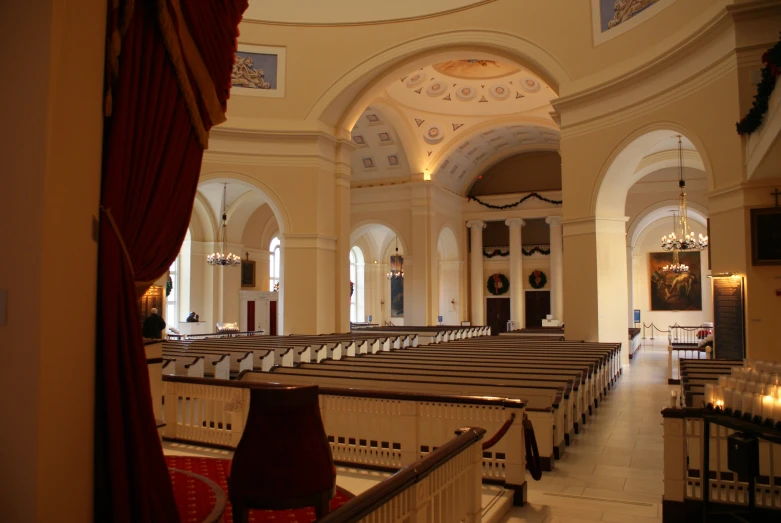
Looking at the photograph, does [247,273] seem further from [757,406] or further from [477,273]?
[757,406]

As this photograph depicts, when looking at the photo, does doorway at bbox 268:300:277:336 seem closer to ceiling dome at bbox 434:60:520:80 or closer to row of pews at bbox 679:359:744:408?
ceiling dome at bbox 434:60:520:80

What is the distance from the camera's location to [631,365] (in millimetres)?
15820

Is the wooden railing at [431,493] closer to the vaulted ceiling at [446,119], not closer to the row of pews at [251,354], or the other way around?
the row of pews at [251,354]

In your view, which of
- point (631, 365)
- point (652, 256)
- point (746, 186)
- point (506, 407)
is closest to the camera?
point (506, 407)

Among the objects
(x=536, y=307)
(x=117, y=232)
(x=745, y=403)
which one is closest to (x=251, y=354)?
(x=745, y=403)

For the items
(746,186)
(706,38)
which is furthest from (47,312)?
(706,38)

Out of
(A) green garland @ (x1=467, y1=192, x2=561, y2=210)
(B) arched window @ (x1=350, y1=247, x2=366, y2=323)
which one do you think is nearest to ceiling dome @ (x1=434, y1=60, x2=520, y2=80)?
(A) green garland @ (x1=467, y1=192, x2=561, y2=210)

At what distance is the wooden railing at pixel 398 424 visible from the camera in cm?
478

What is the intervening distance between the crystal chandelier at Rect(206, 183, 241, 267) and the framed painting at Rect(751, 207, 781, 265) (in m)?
16.0

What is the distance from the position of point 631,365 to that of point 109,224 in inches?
610

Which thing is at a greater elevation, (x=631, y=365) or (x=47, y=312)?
(x=47, y=312)

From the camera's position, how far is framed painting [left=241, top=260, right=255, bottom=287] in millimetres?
25141

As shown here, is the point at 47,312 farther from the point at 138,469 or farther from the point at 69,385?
the point at 138,469

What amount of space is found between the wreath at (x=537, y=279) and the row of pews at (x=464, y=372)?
620 inches
